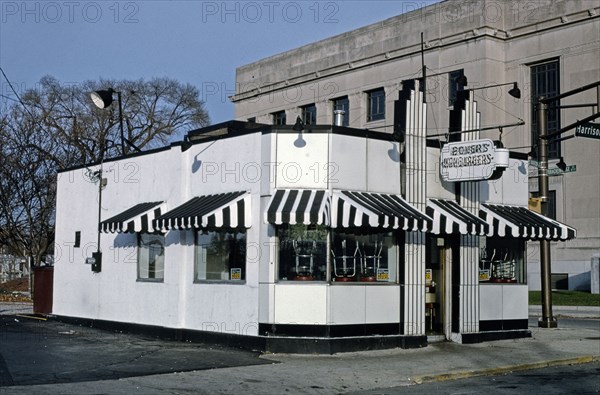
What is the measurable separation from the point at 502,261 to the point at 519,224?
5.49 feet

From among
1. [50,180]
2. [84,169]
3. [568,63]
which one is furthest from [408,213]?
[568,63]

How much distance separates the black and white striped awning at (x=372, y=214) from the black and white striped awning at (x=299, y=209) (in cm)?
27

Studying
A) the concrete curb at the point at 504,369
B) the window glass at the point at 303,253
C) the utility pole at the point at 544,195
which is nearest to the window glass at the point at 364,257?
the window glass at the point at 303,253

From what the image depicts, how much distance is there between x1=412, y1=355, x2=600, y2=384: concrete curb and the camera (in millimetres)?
13711

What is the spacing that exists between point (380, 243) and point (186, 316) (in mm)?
4619

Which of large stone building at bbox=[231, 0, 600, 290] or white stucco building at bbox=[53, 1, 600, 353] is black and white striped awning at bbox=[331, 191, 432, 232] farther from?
large stone building at bbox=[231, 0, 600, 290]

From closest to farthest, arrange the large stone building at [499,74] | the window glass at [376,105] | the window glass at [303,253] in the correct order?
the window glass at [303,253] < the large stone building at [499,74] < the window glass at [376,105]

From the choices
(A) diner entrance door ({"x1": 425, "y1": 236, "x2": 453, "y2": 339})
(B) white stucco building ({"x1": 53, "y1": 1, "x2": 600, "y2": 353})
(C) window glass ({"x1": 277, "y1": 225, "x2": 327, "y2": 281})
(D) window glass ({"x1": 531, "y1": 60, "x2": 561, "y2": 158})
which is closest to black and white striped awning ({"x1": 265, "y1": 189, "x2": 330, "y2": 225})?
(B) white stucco building ({"x1": 53, "y1": 1, "x2": 600, "y2": 353})

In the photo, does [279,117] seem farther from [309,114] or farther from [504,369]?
[504,369]

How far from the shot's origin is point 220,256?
1769 cm

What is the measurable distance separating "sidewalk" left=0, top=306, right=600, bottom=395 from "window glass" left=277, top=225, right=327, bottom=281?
1620mm

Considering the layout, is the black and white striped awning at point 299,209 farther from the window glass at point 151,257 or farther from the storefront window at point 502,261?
the storefront window at point 502,261

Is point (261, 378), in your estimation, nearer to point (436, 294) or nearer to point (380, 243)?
point (380, 243)

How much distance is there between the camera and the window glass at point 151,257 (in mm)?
19297
